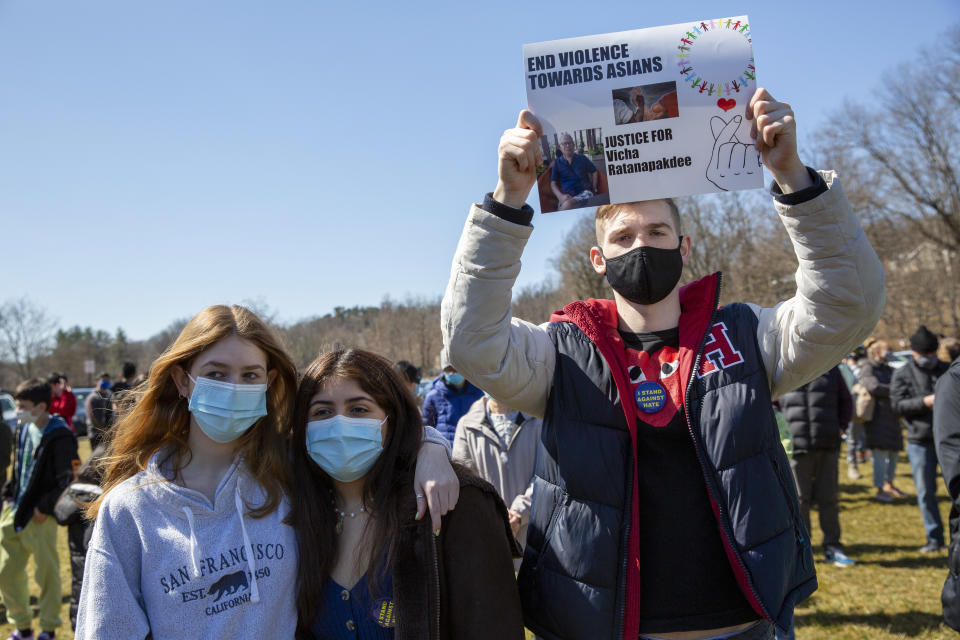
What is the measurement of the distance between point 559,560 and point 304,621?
2.94ft

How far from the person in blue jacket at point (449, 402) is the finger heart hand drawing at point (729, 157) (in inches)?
204

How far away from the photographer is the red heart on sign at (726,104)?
206 centimetres

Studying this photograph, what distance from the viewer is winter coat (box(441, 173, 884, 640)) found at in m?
1.92

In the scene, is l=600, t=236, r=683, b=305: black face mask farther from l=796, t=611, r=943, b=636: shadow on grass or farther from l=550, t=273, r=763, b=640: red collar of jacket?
l=796, t=611, r=943, b=636: shadow on grass

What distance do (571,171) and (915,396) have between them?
7527mm

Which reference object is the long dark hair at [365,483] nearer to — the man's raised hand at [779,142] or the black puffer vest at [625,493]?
the black puffer vest at [625,493]

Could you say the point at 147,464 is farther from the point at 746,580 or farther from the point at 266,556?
the point at 746,580

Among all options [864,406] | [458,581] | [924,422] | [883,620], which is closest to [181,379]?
[458,581]

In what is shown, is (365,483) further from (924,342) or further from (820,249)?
(924,342)

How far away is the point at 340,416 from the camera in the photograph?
243cm

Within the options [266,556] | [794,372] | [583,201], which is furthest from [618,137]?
[266,556]

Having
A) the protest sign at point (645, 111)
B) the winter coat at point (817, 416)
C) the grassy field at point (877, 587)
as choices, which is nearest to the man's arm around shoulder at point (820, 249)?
the protest sign at point (645, 111)

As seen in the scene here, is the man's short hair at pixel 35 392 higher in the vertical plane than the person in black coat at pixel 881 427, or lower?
higher

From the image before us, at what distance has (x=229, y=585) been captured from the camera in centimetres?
221
